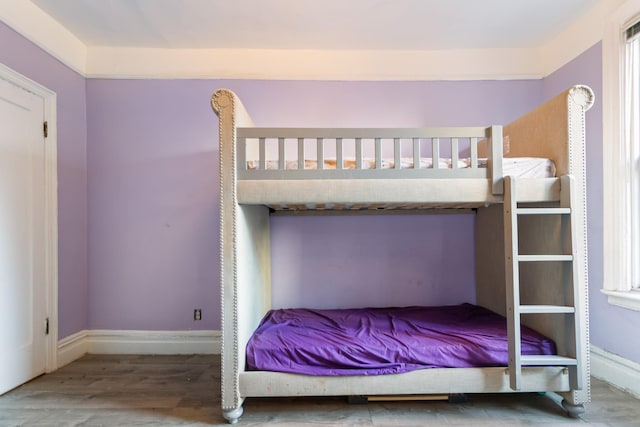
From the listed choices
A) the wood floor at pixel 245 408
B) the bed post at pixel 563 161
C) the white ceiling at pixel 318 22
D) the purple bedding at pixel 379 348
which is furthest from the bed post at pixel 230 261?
the bed post at pixel 563 161

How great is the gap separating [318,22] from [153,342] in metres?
2.81

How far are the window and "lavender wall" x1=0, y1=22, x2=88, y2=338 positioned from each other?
12.6 feet

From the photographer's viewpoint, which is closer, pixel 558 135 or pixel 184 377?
pixel 558 135

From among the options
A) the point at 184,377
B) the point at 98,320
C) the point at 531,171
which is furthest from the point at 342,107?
the point at 98,320

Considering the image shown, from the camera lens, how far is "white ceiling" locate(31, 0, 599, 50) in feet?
7.22

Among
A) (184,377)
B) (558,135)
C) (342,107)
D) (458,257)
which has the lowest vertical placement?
(184,377)

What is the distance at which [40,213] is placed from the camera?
7.60ft

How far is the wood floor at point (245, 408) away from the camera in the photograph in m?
1.75

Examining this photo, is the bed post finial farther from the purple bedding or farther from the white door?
the white door

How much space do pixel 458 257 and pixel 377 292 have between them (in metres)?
0.74

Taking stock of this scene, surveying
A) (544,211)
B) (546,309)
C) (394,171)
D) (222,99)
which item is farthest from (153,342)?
(544,211)

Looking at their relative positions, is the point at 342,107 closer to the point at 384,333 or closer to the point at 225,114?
the point at 225,114

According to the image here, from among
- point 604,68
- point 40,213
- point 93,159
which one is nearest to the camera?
point 604,68

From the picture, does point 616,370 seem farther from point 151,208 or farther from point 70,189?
point 70,189
